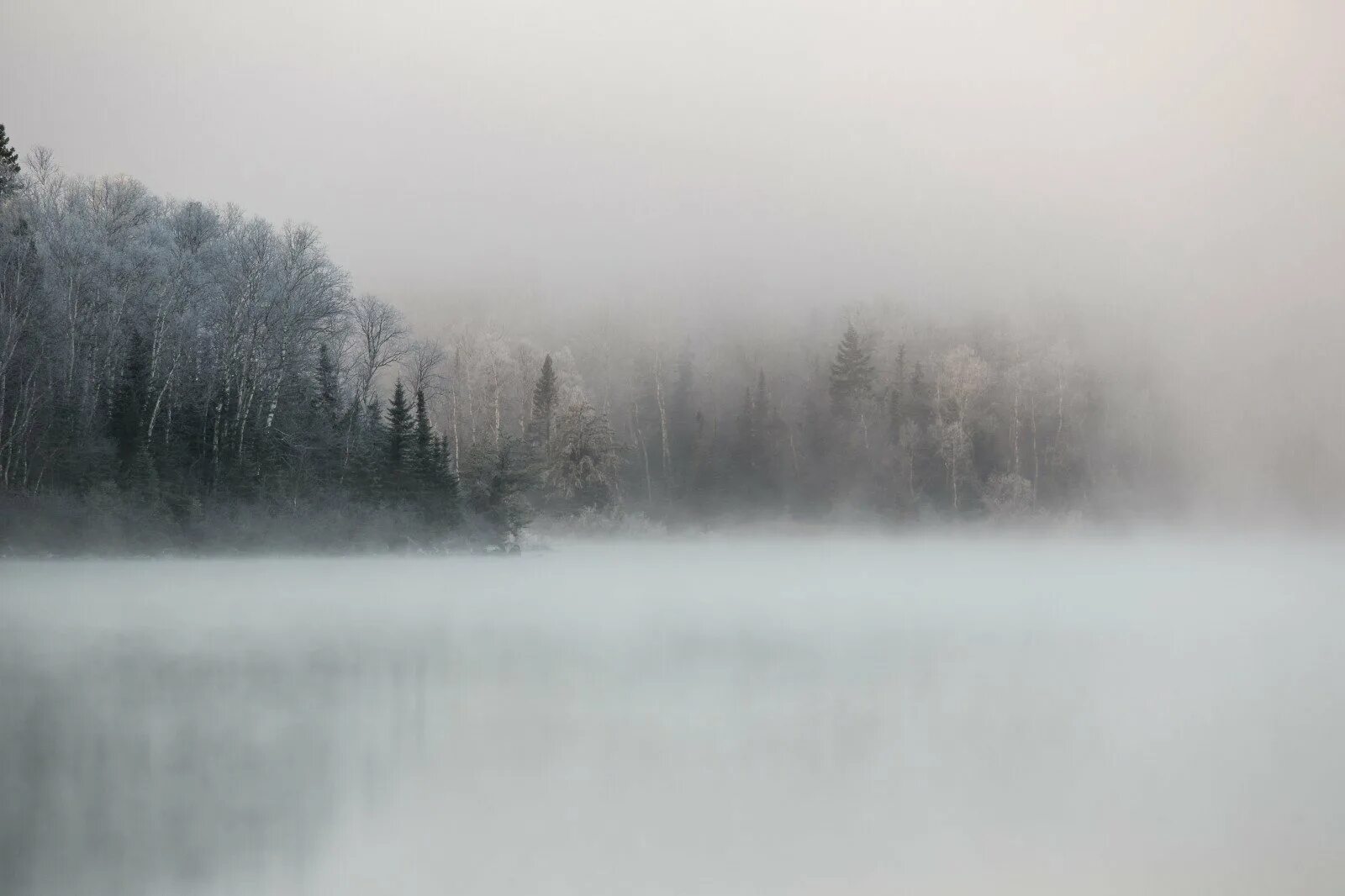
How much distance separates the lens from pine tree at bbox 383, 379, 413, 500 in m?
31.5

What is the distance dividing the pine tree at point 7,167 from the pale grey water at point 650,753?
1765cm

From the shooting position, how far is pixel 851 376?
43.8 meters

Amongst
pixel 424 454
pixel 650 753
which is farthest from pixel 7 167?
pixel 650 753

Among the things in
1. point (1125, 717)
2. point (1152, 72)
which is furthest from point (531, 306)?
point (1152, 72)

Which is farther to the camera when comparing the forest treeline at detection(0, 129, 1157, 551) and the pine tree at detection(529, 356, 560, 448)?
the pine tree at detection(529, 356, 560, 448)

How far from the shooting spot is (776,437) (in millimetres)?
41875

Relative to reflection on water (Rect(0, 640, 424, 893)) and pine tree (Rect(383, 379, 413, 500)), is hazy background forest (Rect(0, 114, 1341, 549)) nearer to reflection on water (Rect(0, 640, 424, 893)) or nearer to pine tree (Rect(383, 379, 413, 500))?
pine tree (Rect(383, 379, 413, 500))

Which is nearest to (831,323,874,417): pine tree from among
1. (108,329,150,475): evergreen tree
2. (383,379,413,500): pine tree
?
(383,379,413,500): pine tree

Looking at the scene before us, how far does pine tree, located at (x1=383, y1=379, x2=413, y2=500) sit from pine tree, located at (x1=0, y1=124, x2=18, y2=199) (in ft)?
37.3

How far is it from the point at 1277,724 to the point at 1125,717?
1121 millimetres

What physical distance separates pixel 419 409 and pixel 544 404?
5.67 metres

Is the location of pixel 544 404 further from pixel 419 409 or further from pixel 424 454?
pixel 424 454

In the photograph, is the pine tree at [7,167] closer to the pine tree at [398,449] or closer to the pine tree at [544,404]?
the pine tree at [398,449]

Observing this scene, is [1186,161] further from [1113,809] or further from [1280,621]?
[1113,809]
